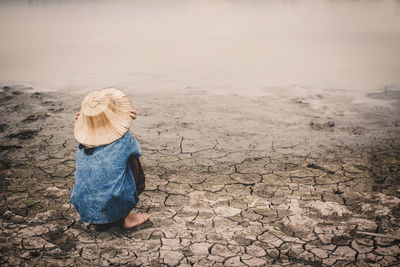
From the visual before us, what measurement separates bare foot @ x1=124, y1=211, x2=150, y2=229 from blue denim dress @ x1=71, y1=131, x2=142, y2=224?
146 millimetres

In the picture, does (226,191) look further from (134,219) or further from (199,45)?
→ (199,45)

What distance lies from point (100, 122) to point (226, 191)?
4.59 feet

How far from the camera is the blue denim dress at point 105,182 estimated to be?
2104 mm

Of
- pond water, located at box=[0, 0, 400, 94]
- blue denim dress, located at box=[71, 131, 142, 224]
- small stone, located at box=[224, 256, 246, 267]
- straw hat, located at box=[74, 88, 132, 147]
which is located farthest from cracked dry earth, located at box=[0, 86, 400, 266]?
pond water, located at box=[0, 0, 400, 94]

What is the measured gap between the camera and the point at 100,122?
2064 mm

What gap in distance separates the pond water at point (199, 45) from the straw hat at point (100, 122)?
4593 millimetres

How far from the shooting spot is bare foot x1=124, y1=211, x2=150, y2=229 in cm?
234

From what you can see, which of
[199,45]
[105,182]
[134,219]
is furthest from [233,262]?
[199,45]

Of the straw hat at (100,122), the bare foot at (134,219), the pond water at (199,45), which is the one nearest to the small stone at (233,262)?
the bare foot at (134,219)

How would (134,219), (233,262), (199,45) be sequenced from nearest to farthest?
(233,262) < (134,219) < (199,45)

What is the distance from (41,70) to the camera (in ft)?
28.0

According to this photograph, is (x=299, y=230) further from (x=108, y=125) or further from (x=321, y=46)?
(x=321, y=46)

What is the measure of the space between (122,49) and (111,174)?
9.63 meters

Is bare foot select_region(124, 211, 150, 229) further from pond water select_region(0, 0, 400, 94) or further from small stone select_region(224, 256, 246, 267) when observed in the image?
pond water select_region(0, 0, 400, 94)
